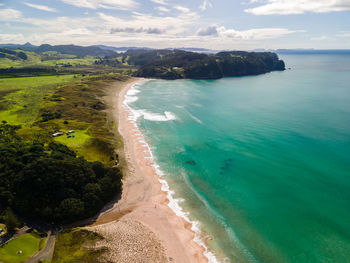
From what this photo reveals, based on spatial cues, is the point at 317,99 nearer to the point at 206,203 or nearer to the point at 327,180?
the point at 327,180

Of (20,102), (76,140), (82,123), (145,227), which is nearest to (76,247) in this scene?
(145,227)

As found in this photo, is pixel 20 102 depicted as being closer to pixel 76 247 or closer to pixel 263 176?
pixel 76 247

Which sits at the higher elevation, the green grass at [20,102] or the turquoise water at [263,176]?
the green grass at [20,102]

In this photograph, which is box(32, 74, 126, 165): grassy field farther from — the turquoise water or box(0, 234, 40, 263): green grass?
box(0, 234, 40, 263): green grass

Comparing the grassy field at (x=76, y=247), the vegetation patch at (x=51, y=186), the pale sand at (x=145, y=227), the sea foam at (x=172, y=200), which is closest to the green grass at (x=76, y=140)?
the vegetation patch at (x=51, y=186)

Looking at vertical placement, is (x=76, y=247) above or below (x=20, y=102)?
below

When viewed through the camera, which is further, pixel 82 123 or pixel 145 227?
pixel 82 123

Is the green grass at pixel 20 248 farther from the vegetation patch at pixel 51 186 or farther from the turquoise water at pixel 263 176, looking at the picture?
the turquoise water at pixel 263 176
